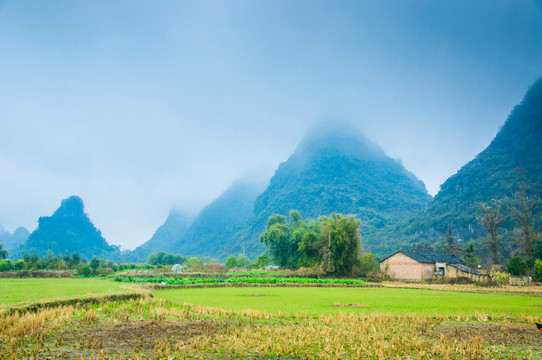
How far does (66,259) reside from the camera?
68062 mm

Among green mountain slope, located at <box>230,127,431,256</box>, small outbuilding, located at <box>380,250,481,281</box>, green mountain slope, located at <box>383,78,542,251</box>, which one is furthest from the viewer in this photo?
green mountain slope, located at <box>230,127,431,256</box>

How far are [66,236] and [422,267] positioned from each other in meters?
195

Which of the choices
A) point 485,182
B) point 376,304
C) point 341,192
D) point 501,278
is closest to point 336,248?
point 501,278

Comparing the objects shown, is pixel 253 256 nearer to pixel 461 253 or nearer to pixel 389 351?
pixel 461 253

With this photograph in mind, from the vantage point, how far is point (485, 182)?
281 feet

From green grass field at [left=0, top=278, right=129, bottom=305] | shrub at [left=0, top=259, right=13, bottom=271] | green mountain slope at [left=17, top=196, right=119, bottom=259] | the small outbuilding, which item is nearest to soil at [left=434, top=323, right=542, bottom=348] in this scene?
green grass field at [left=0, top=278, right=129, bottom=305]

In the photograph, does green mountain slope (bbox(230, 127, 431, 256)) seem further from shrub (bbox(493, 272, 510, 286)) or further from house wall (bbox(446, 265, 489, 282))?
shrub (bbox(493, 272, 510, 286))

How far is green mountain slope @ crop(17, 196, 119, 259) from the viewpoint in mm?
172000

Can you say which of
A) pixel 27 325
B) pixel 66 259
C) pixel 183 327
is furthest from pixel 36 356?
pixel 66 259

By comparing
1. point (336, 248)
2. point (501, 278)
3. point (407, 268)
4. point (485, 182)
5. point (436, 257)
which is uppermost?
point (485, 182)

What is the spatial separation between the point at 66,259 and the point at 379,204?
11169 cm

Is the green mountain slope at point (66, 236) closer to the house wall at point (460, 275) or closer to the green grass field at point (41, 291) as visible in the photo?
the green grass field at point (41, 291)

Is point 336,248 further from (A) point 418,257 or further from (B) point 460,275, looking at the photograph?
(B) point 460,275

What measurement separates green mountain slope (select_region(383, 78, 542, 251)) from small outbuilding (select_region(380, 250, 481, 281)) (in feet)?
125
